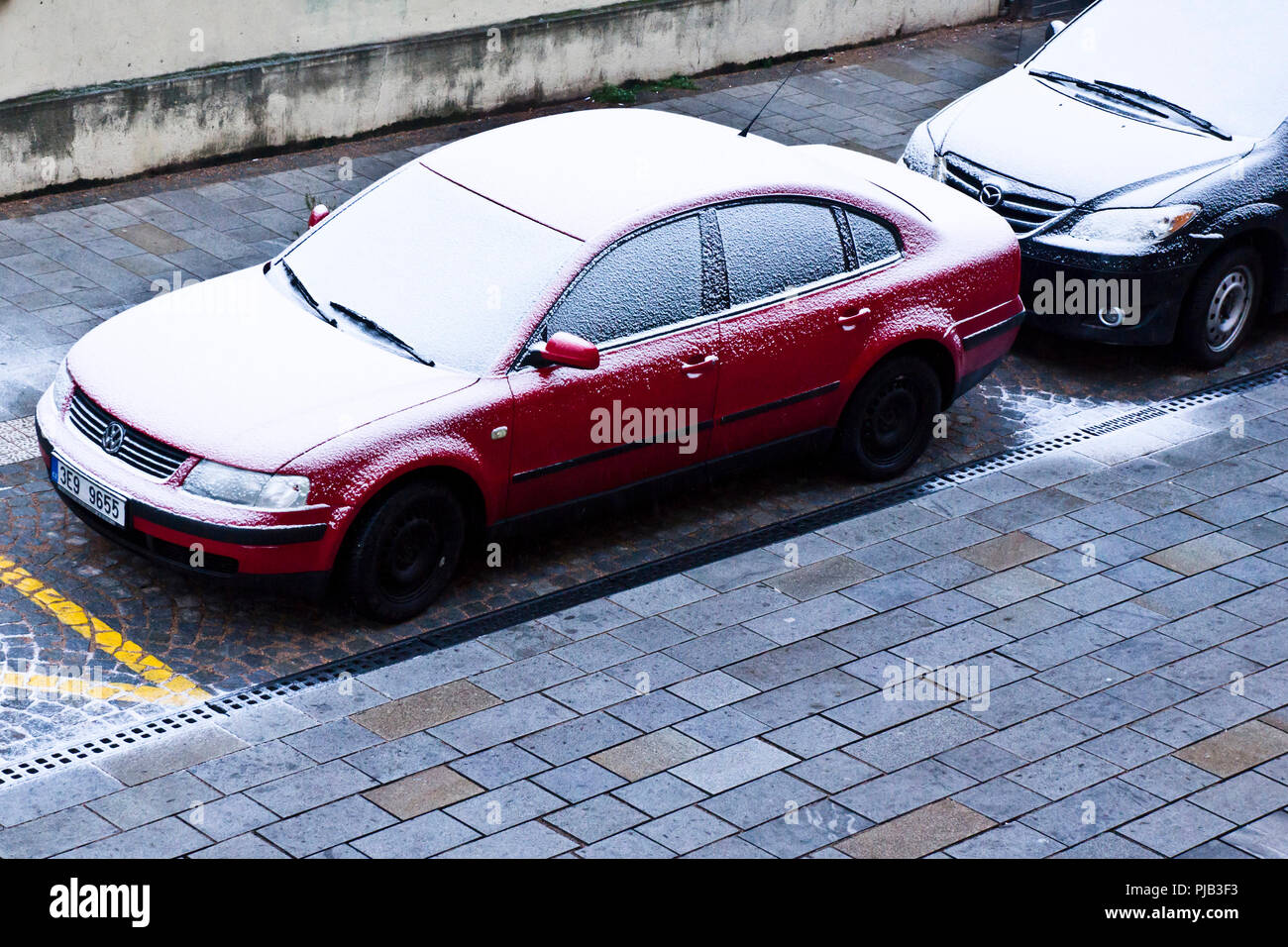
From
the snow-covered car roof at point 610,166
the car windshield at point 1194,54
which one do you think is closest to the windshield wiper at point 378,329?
the snow-covered car roof at point 610,166

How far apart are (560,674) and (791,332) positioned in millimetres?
2076

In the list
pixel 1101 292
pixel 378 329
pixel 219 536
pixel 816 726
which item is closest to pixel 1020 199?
pixel 1101 292

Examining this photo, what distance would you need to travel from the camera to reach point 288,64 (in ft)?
40.7

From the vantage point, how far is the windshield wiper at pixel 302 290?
7.78 meters

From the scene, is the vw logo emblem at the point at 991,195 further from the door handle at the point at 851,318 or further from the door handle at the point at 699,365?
the door handle at the point at 699,365

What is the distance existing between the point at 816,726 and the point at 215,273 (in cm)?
548

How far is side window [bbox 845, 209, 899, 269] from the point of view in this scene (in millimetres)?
8648

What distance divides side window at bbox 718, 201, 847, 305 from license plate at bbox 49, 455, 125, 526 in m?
2.86

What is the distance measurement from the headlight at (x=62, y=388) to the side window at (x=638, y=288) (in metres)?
2.05

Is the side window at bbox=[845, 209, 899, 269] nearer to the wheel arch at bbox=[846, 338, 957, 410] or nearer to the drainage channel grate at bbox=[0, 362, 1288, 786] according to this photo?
the wheel arch at bbox=[846, 338, 957, 410]

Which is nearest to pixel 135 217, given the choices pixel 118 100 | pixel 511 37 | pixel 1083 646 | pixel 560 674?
pixel 118 100

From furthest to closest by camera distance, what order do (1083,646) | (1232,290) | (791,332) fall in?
(1232,290), (791,332), (1083,646)

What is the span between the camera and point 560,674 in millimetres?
7219

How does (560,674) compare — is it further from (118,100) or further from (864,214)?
(118,100)
